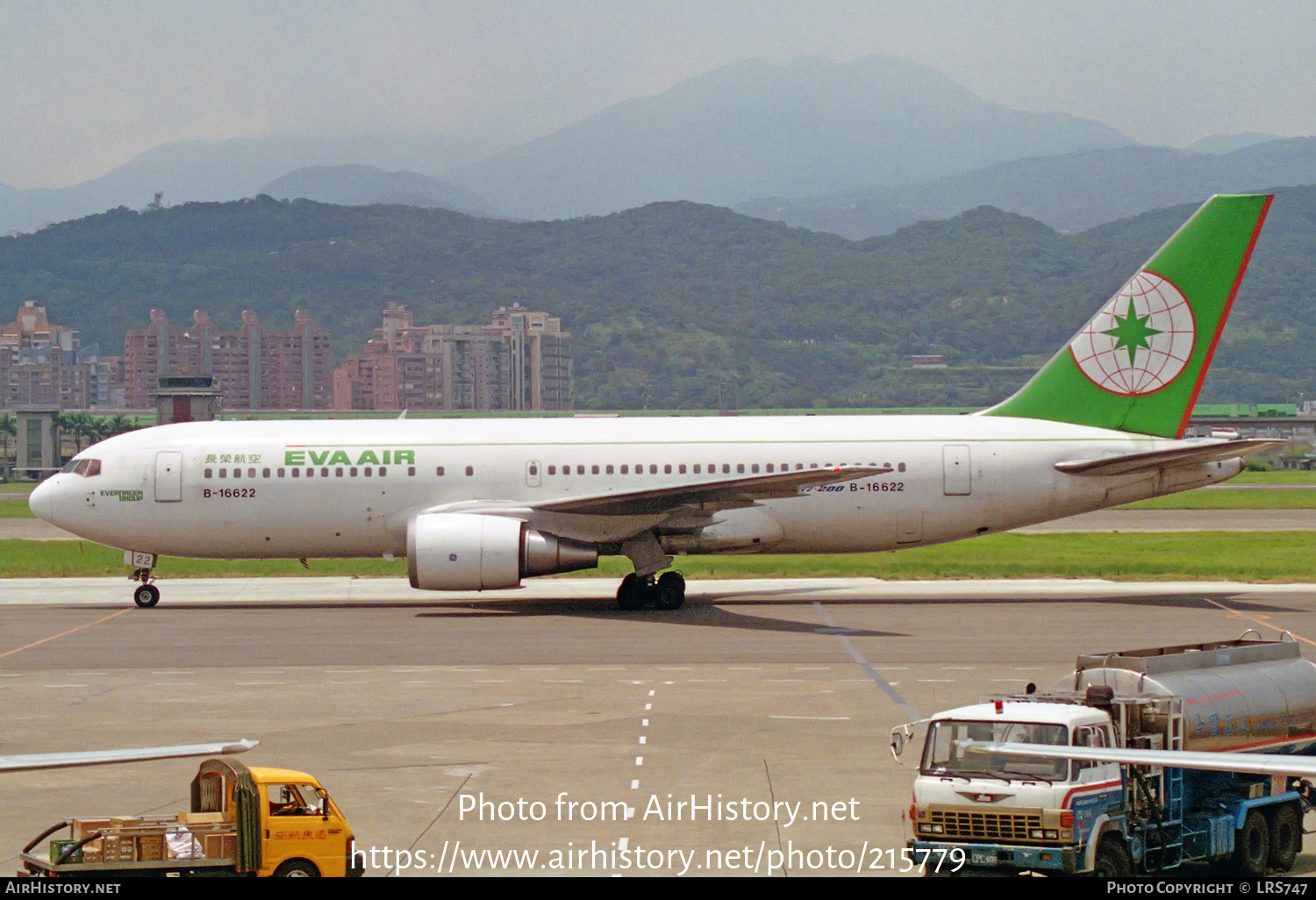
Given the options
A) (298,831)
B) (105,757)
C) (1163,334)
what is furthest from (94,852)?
(1163,334)

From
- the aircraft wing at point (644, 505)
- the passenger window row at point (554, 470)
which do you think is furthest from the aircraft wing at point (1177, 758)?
the passenger window row at point (554, 470)

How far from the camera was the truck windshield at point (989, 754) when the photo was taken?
12016mm

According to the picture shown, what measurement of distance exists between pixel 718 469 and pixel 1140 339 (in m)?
11.0

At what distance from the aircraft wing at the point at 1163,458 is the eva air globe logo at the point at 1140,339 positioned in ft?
7.26

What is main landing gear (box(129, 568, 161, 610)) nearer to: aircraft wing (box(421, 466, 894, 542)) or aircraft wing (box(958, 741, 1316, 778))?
aircraft wing (box(421, 466, 894, 542))

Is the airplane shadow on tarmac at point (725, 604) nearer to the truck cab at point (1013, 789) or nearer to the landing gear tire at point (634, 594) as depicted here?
the landing gear tire at point (634, 594)


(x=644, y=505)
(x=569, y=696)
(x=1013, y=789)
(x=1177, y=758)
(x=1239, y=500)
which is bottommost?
(x=1239, y=500)

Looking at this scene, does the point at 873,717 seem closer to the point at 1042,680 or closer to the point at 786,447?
the point at 1042,680

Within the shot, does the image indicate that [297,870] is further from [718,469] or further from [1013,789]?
[718,469]

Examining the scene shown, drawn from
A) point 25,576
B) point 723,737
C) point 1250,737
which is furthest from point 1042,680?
point 25,576

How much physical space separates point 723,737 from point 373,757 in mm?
4433

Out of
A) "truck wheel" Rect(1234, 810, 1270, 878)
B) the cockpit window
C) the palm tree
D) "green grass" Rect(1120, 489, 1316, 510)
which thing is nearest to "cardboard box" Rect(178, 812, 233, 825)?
"truck wheel" Rect(1234, 810, 1270, 878)

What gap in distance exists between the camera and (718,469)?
35.7 m

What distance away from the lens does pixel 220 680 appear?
24.6m
